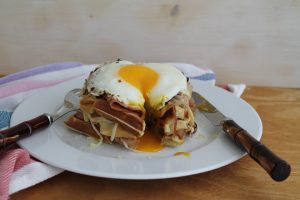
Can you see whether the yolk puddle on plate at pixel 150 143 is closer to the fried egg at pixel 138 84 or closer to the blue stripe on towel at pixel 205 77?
the fried egg at pixel 138 84

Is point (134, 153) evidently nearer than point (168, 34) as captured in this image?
Yes

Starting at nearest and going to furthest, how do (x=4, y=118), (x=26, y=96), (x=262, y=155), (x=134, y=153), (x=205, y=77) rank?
(x=262, y=155) < (x=134, y=153) < (x=4, y=118) < (x=26, y=96) < (x=205, y=77)

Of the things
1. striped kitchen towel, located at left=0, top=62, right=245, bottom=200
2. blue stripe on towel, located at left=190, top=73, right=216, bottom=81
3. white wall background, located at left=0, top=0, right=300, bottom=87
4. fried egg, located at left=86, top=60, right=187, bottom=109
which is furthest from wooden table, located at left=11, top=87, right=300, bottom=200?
white wall background, located at left=0, top=0, right=300, bottom=87

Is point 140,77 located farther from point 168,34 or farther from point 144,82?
point 168,34

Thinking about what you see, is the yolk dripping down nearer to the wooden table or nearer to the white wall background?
the wooden table

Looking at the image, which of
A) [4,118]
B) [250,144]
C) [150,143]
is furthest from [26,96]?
[250,144]

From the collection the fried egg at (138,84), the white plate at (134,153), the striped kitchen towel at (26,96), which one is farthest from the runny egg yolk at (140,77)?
the striped kitchen towel at (26,96)

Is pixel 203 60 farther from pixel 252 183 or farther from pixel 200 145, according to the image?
pixel 252 183
